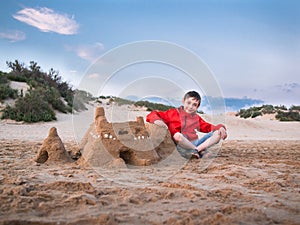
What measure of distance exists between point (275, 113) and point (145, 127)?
780 inches

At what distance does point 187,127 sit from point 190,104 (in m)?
0.50

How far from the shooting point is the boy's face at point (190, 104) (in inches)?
206

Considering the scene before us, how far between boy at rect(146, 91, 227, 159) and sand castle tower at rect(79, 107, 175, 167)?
41cm

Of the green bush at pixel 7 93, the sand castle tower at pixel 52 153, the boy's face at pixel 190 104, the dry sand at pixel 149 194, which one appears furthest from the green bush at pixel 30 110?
the boy's face at pixel 190 104

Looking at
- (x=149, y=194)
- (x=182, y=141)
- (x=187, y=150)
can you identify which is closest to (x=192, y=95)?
(x=182, y=141)

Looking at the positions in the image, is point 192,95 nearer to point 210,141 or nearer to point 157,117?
point 157,117

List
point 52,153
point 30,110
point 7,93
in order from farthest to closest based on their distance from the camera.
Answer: point 7,93 < point 30,110 < point 52,153

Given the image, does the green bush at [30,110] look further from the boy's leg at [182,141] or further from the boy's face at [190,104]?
the boy's face at [190,104]

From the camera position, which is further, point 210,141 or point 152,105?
point 210,141

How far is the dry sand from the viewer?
7.54 feet

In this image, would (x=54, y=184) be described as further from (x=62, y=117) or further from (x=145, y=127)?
(x=62, y=117)

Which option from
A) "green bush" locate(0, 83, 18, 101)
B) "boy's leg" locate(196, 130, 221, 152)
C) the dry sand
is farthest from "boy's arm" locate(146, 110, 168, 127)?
"green bush" locate(0, 83, 18, 101)

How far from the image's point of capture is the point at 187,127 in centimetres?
557

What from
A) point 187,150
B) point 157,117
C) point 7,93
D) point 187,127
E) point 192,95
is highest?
point 7,93
